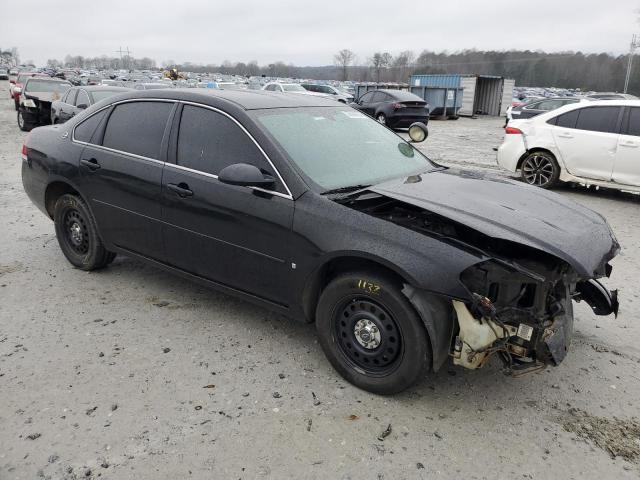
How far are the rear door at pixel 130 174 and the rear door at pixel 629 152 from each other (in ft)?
23.1

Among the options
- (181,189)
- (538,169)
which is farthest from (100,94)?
(181,189)

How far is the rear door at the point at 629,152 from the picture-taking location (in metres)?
7.97

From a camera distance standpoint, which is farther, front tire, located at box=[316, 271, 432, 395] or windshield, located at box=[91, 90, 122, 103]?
windshield, located at box=[91, 90, 122, 103]

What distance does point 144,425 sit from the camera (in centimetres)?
286

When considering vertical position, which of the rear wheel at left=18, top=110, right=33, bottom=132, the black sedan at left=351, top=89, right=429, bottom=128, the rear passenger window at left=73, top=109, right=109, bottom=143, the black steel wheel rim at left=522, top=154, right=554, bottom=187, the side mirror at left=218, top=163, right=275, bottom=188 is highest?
the rear passenger window at left=73, top=109, right=109, bottom=143

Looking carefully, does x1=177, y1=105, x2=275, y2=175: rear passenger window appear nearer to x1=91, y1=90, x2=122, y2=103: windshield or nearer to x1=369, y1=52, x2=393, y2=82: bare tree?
x1=91, y1=90, x2=122, y2=103: windshield

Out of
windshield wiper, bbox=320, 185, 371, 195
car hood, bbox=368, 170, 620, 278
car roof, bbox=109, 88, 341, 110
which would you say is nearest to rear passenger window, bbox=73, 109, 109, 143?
car roof, bbox=109, 88, 341, 110

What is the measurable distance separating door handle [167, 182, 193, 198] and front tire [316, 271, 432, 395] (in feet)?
4.18

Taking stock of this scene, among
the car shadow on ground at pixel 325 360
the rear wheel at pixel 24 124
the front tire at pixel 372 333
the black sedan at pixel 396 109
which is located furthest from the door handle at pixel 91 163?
the black sedan at pixel 396 109

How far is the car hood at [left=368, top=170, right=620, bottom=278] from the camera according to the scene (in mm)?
2812

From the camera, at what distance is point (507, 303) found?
9.27ft

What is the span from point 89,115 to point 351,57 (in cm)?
11667

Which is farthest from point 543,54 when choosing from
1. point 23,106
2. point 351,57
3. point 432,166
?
point 432,166

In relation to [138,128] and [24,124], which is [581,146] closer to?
[138,128]
